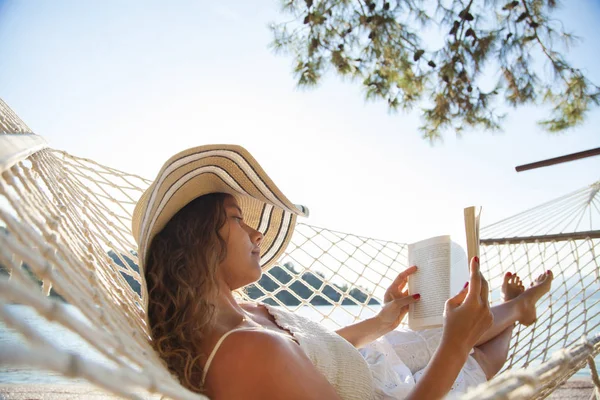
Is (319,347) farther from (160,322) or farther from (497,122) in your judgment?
(497,122)

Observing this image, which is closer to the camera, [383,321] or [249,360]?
[249,360]

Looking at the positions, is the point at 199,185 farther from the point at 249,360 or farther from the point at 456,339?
the point at 456,339

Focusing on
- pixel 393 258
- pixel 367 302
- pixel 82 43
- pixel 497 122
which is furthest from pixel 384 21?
pixel 367 302

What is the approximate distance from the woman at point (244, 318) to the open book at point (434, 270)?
35 millimetres

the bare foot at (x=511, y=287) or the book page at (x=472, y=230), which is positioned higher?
the book page at (x=472, y=230)

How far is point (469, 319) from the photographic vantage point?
0.96 m

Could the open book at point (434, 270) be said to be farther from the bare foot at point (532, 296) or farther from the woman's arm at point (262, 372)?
the bare foot at point (532, 296)

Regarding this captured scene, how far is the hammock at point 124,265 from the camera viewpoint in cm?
41

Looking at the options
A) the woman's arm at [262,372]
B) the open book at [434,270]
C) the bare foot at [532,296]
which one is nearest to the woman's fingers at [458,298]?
the open book at [434,270]

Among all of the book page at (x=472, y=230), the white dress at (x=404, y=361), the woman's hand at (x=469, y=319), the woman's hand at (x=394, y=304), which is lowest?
the white dress at (x=404, y=361)

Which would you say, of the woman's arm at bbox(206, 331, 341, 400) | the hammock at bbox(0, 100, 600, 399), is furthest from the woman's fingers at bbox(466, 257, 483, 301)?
the woman's arm at bbox(206, 331, 341, 400)

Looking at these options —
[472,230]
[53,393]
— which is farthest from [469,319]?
[53,393]

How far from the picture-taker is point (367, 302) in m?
1.90

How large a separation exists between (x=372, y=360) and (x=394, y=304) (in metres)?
0.16
